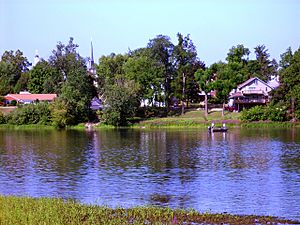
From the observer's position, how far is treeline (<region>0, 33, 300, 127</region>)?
84.9 m

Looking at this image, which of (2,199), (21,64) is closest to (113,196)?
(2,199)

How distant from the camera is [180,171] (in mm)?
32594

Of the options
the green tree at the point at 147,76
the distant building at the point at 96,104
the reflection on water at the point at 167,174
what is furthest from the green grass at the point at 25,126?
the reflection on water at the point at 167,174

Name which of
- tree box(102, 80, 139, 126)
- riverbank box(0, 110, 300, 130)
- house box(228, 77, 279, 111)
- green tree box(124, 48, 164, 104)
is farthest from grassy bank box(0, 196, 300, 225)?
house box(228, 77, 279, 111)

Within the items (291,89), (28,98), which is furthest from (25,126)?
(291,89)

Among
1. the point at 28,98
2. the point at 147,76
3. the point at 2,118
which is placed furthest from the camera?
the point at 28,98

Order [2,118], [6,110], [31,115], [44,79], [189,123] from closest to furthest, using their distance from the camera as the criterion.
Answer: [189,123] → [31,115] → [2,118] → [6,110] → [44,79]

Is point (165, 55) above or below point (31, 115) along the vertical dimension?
above

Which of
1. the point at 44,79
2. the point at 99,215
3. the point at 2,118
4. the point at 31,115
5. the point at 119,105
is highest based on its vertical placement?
the point at 44,79

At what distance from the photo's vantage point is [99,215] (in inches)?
740

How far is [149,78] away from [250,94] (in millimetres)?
19517

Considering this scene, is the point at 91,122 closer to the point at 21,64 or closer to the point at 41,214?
the point at 21,64

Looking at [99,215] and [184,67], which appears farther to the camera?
[184,67]

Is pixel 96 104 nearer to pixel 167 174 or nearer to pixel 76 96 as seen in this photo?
pixel 76 96
